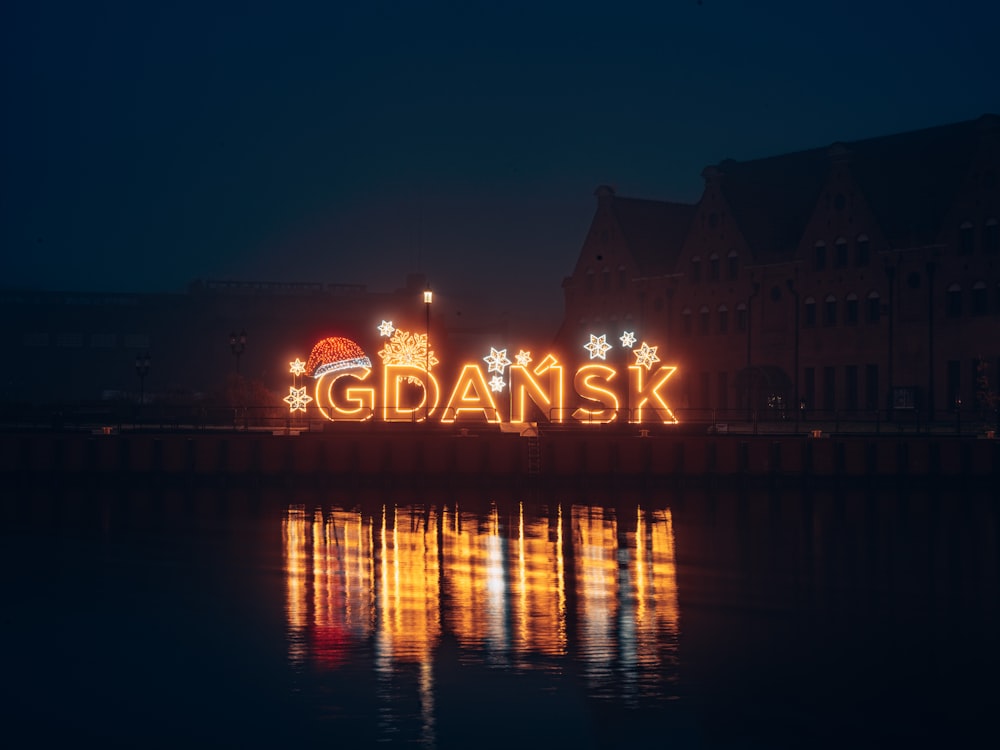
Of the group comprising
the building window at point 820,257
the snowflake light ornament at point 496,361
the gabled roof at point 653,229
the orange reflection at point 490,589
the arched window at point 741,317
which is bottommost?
the orange reflection at point 490,589

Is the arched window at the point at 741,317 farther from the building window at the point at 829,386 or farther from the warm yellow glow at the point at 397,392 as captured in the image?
the warm yellow glow at the point at 397,392

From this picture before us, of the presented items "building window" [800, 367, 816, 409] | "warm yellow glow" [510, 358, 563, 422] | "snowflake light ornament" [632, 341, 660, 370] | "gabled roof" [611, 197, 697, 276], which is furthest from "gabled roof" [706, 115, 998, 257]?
"warm yellow glow" [510, 358, 563, 422]

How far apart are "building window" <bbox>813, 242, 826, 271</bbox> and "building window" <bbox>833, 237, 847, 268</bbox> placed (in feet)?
3.14

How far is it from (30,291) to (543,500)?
86243 millimetres

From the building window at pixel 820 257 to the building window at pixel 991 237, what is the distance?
10368mm

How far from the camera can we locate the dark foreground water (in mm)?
16922

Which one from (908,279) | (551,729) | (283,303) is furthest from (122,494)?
(283,303)

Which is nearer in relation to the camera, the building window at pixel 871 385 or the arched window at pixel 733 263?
the building window at pixel 871 385

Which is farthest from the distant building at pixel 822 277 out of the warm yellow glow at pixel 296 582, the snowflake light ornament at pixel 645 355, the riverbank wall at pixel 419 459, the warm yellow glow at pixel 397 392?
the warm yellow glow at pixel 296 582

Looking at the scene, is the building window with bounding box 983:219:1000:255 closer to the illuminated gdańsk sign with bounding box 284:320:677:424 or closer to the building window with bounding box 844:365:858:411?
the building window with bounding box 844:365:858:411

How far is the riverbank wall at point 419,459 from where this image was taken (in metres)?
53.6

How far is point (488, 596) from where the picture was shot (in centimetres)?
2620

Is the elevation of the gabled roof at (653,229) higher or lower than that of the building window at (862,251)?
higher

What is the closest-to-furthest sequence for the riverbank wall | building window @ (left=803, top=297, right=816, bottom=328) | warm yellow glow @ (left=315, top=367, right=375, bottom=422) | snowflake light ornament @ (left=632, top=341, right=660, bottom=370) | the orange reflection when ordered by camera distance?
1. the orange reflection
2. the riverbank wall
3. warm yellow glow @ (left=315, top=367, right=375, bottom=422)
4. snowflake light ornament @ (left=632, top=341, right=660, bottom=370)
5. building window @ (left=803, top=297, right=816, bottom=328)
